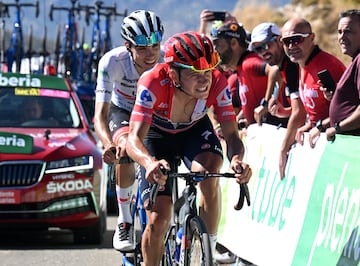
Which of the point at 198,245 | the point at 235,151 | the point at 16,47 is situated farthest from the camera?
the point at 16,47

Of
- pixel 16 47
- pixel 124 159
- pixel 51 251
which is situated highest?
pixel 124 159

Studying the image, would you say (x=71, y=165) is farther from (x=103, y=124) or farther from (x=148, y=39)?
(x=148, y=39)

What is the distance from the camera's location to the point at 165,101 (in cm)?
706

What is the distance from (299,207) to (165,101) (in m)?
1.99

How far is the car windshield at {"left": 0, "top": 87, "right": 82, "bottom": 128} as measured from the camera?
12.3m

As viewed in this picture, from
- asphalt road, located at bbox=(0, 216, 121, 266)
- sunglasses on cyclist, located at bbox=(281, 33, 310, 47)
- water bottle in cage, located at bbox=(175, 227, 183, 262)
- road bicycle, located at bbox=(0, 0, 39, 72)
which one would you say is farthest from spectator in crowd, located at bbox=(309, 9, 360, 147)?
road bicycle, located at bbox=(0, 0, 39, 72)

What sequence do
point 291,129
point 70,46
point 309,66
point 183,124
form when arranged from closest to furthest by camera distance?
point 183,124, point 309,66, point 291,129, point 70,46

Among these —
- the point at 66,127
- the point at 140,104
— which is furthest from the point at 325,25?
the point at 140,104

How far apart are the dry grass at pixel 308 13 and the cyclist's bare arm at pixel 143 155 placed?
2183 centimetres

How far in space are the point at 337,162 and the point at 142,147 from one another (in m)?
1.84

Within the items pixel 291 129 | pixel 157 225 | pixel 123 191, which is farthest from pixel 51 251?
pixel 157 225

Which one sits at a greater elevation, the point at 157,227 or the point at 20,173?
the point at 157,227

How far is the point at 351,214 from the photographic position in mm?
7191

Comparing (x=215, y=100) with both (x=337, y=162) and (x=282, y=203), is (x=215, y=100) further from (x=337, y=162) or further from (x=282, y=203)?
(x=282, y=203)
